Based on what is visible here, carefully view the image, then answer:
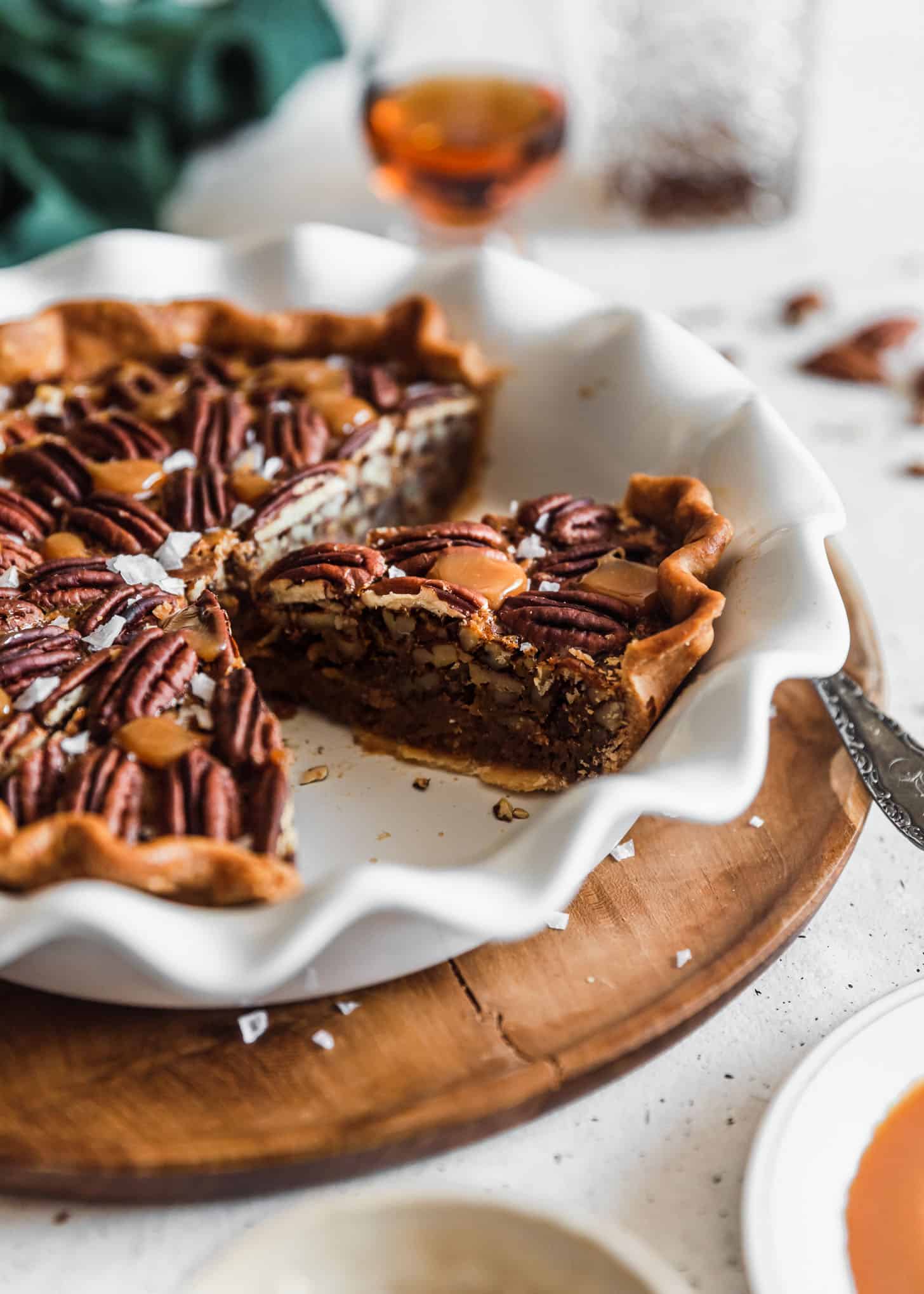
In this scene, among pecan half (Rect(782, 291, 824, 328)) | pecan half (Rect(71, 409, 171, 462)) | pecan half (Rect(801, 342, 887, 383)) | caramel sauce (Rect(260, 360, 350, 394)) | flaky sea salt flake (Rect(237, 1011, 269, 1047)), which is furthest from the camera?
pecan half (Rect(782, 291, 824, 328))

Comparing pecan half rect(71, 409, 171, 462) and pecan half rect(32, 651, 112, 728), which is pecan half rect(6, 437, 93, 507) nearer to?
pecan half rect(71, 409, 171, 462)

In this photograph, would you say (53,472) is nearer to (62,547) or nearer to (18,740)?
(62,547)

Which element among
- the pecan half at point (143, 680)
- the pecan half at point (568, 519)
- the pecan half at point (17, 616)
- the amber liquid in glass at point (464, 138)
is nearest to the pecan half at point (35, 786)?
the pecan half at point (143, 680)

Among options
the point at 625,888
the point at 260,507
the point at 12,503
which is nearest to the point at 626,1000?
the point at 625,888

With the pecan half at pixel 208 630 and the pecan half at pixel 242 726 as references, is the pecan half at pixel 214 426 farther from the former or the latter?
the pecan half at pixel 242 726

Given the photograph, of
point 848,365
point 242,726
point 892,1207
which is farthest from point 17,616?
point 848,365

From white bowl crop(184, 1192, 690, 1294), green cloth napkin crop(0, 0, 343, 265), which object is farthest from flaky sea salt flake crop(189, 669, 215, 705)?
green cloth napkin crop(0, 0, 343, 265)
